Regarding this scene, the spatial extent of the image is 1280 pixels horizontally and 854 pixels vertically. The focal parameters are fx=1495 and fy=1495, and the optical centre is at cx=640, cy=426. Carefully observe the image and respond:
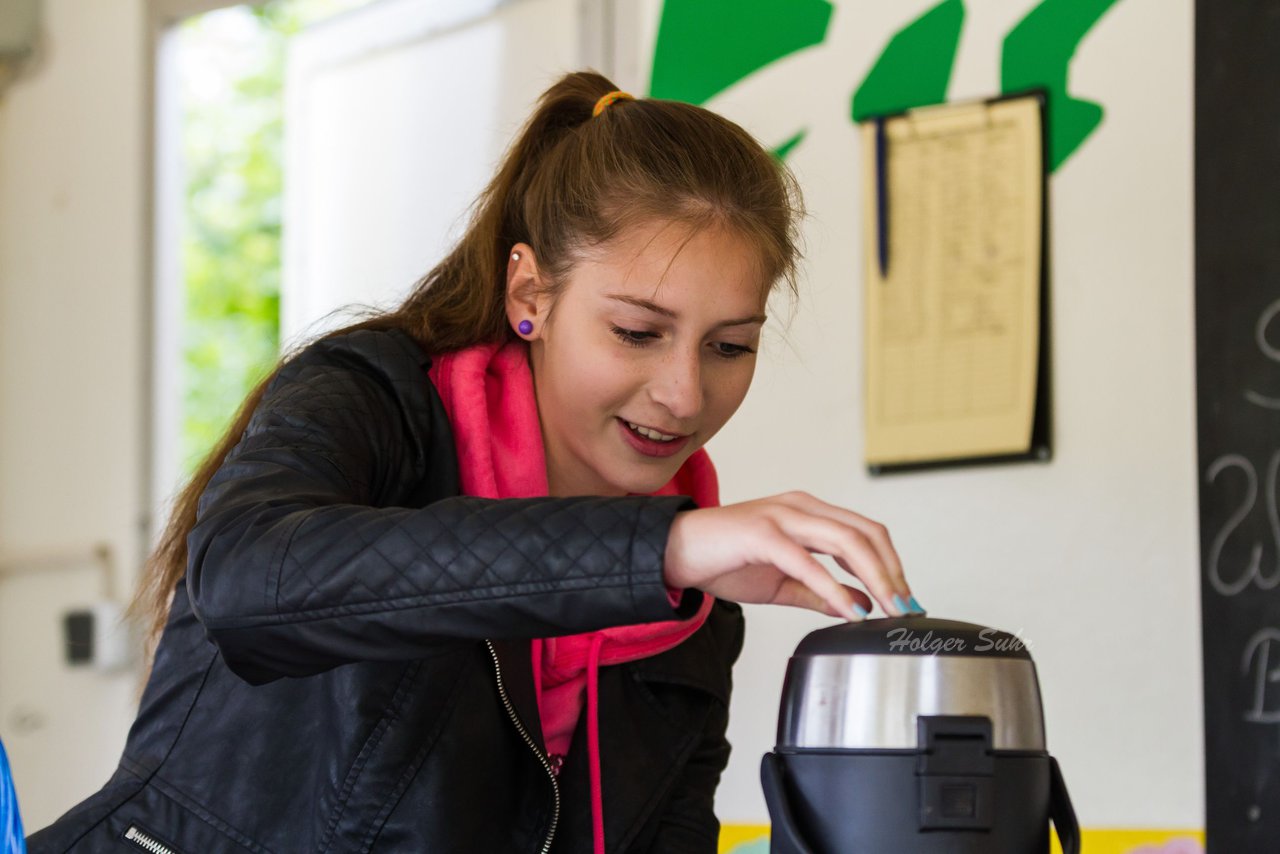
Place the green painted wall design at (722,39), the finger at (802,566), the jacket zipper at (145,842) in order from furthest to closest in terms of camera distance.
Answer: the green painted wall design at (722,39)
the jacket zipper at (145,842)
the finger at (802,566)

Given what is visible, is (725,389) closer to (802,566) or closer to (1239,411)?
(802,566)

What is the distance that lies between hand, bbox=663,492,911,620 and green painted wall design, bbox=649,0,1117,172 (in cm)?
123

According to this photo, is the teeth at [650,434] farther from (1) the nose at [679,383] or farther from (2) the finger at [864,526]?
(2) the finger at [864,526]

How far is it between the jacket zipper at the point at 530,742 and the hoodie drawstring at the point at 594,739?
0.05 m

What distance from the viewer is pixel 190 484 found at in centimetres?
121

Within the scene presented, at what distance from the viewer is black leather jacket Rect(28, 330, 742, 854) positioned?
0.79 metres

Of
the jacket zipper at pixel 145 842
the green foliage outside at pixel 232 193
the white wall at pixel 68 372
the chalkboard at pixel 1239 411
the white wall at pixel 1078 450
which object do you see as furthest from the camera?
the green foliage outside at pixel 232 193

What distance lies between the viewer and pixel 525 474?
116cm

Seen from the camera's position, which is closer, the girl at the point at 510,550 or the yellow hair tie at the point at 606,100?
the girl at the point at 510,550

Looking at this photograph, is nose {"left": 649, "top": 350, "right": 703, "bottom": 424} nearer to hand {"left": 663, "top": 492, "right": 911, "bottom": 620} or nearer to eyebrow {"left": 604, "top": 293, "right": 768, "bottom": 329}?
eyebrow {"left": 604, "top": 293, "right": 768, "bottom": 329}

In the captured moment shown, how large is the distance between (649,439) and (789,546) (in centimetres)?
43

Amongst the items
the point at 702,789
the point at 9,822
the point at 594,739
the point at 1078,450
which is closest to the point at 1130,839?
the point at 1078,450

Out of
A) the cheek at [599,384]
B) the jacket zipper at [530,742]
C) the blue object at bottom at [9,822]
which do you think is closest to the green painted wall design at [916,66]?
the cheek at [599,384]

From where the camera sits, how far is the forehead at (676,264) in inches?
43.9
